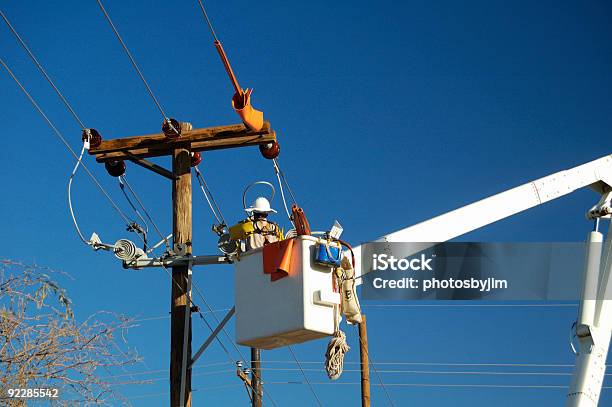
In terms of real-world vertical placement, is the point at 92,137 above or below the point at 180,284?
above

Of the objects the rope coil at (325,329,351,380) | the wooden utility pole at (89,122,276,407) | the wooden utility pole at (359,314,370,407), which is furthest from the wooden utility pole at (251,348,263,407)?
the rope coil at (325,329,351,380)

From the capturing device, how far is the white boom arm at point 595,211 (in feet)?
56.7

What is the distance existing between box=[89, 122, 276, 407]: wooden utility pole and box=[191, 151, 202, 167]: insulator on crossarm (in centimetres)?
36

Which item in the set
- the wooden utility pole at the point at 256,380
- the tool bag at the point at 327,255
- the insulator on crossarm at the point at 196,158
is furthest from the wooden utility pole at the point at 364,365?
the tool bag at the point at 327,255

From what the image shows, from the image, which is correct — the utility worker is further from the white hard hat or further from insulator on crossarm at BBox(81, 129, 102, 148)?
insulator on crossarm at BBox(81, 129, 102, 148)

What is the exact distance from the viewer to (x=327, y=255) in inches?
424

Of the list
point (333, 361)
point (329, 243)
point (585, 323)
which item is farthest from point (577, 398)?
point (329, 243)

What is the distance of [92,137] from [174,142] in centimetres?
97

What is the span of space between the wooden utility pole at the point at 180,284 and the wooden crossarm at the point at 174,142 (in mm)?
126

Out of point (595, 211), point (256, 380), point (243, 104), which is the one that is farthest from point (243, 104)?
point (256, 380)

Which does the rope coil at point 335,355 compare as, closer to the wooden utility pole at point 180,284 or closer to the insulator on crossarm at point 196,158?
the wooden utility pole at point 180,284

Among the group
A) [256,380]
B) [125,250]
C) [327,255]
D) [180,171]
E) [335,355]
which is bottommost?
[335,355]

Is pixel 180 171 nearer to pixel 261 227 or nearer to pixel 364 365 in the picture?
pixel 261 227

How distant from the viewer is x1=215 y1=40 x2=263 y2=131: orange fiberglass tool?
33.7 ft
